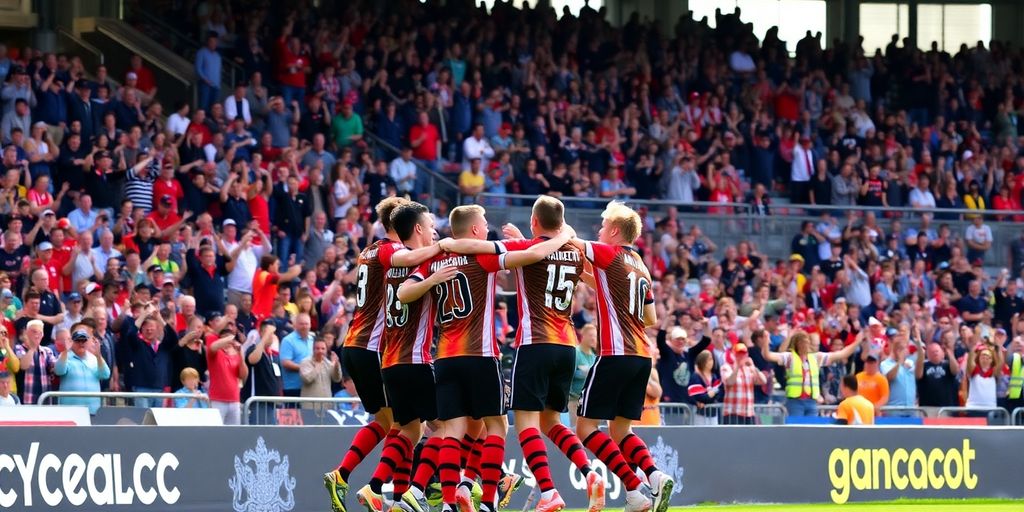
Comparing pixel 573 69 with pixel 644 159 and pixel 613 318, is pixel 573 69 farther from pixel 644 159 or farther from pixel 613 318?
pixel 613 318

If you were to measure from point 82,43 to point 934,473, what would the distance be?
14584 millimetres

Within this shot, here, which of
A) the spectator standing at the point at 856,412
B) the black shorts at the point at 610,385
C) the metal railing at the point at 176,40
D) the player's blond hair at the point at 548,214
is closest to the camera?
the player's blond hair at the point at 548,214

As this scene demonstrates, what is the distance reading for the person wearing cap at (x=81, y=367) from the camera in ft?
54.1

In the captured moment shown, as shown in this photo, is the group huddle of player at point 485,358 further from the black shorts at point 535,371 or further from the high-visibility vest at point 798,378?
the high-visibility vest at point 798,378

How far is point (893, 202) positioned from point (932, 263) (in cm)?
188

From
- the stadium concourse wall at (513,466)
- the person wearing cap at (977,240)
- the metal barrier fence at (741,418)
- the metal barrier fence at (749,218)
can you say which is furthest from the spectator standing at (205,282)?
the person wearing cap at (977,240)

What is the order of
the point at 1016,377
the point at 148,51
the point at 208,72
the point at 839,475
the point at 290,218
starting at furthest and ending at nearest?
1. the point at 148,51
2. the point at 208,72
3. the point at 1016,377
4. the point at 290,218
5. the point at 839,475

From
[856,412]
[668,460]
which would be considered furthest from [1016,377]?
[668,460]

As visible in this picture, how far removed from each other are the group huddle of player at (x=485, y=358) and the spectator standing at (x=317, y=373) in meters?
5.44

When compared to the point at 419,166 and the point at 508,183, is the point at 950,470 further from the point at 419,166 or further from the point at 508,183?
the point at 419,166

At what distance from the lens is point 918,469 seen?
59.5 ft

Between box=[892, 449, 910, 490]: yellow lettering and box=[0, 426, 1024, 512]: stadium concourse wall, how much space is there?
1 cm

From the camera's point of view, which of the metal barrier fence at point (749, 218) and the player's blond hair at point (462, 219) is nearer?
the player's blond hair at point (462, 219)

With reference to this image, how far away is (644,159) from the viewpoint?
90.7 feet
